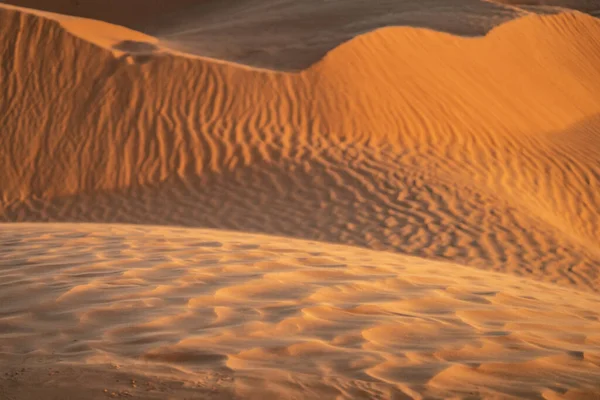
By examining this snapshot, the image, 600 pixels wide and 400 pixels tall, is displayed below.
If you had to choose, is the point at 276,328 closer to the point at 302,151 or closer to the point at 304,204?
the point at 304,204

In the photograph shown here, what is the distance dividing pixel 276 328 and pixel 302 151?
31.8 feet

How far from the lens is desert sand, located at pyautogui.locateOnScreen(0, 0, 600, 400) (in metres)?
3.19

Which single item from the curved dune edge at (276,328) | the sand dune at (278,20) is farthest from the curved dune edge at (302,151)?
the curved dune edge at (276,328)

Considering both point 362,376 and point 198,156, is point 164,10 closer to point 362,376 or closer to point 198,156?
point 198,156

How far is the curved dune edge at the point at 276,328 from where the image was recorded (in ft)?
9.53

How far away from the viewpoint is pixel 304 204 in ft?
38.9

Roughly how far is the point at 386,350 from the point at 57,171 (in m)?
10.8

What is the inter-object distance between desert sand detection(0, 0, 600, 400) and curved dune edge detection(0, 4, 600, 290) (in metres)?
0.04

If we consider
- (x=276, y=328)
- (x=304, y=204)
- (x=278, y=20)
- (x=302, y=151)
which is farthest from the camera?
(x=278, y=20)

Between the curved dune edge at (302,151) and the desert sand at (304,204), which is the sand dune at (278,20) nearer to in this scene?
the desert sand at (304,204)

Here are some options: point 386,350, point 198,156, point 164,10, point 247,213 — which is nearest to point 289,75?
point 198,156

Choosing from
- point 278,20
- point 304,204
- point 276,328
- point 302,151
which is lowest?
point 304,204

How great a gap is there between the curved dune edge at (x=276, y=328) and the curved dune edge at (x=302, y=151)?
5500 millimetres

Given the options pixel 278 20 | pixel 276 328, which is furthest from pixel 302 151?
pixel 276 328
